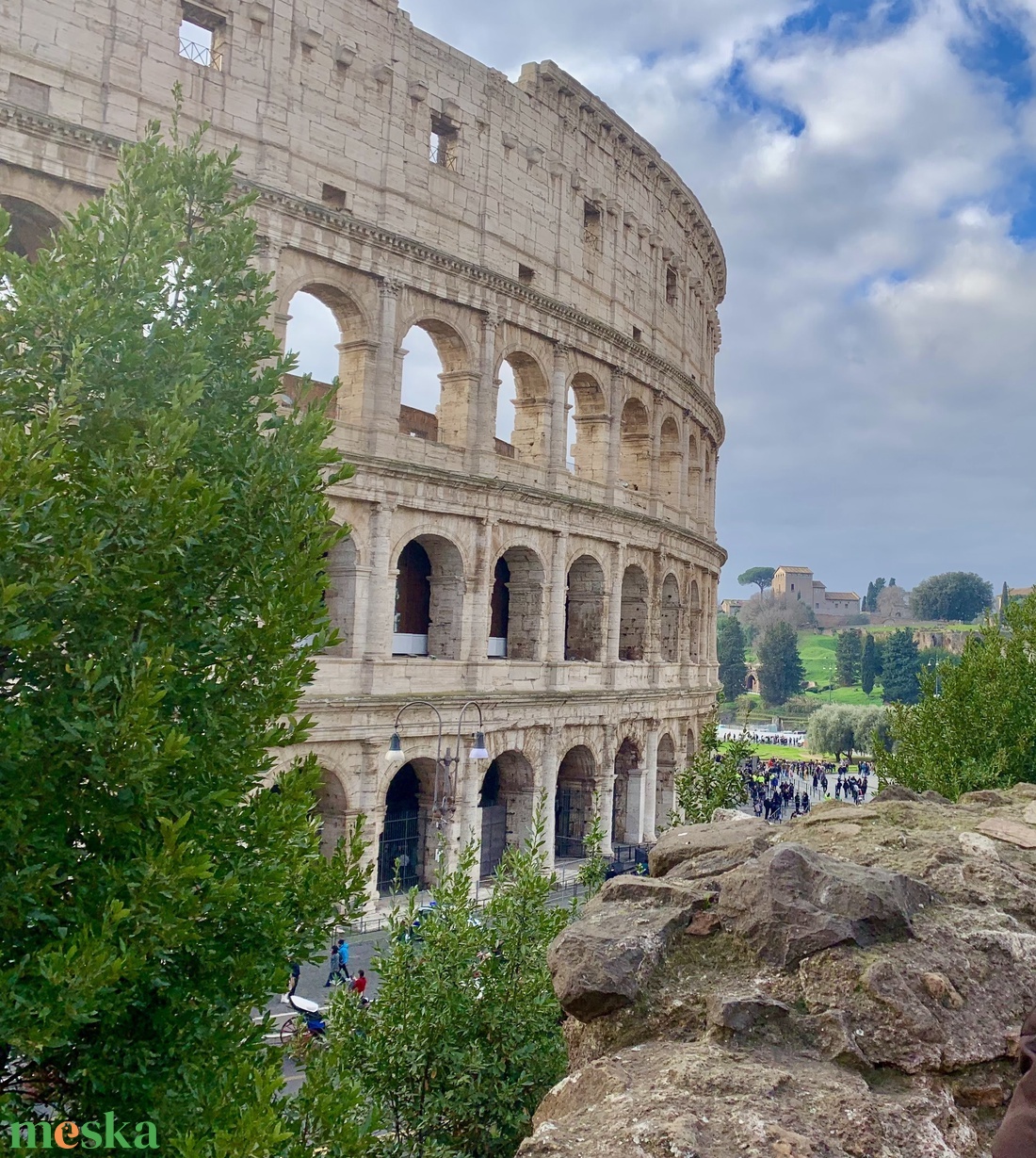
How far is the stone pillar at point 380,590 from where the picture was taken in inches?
769

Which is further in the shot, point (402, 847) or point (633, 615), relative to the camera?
point (633, 615)

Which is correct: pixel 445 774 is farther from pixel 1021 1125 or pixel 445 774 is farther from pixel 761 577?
pixel 761 577

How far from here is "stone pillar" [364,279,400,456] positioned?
782 inches

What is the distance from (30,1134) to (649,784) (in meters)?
23.9

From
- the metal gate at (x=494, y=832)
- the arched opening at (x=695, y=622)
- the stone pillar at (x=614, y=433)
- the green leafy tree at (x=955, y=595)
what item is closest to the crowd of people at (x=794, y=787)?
the arched opening at (x=695, y=622)

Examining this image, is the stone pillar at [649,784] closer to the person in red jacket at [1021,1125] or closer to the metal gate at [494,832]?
the metal gate at [494,832]

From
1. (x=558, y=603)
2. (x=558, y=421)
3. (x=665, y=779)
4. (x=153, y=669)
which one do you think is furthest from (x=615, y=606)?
(x=153, y=669)

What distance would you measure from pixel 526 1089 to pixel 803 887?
248cm

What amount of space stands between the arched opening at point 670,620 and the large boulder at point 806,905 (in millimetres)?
23433

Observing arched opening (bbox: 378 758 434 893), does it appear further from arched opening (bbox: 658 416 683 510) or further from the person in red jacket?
the person in red jacket

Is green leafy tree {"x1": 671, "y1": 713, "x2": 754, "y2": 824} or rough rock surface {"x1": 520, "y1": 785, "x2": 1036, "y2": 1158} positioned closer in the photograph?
rough rock surface {"x1": 520, "y1": 785, "x2": 1036, "y2": 1158}

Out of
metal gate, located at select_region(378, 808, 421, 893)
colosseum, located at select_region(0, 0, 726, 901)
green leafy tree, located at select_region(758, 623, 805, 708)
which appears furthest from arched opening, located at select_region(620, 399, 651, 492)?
green leafy tree, located at select_region(758, 623, 805, 708)

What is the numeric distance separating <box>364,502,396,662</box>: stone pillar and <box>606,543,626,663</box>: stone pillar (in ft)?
24.4

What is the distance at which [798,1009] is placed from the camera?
19.1 ft
